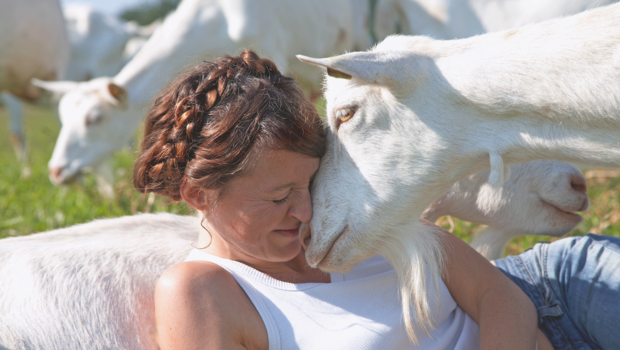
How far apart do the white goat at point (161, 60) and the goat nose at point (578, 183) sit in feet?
9.32

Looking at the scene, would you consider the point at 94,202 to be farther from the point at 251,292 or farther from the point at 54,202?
the point at 251,292

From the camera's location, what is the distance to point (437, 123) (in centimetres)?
162

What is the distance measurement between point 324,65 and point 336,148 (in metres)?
0.30

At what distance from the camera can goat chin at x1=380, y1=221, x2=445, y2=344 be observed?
153cm

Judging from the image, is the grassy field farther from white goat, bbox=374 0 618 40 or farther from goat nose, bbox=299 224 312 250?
white goat, bbox=374 0 618 40

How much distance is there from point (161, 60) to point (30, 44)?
77.5 inches

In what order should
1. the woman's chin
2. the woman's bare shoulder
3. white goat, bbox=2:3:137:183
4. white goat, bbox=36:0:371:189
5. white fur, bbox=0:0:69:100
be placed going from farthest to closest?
white goat, bbox=2:3:137:183 < white fur, bbox=0:0:69:100 < white goat, bbox=36:0:371:189 < the woman's chin < the woman's bare shoulder

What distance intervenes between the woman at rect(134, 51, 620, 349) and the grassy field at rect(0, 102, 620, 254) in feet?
3.08

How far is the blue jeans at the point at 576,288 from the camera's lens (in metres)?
1.71

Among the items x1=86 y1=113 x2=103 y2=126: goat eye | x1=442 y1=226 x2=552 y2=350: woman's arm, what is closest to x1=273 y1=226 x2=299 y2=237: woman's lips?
x1=442 y1=226 x2=552 y2=350: woman's arm

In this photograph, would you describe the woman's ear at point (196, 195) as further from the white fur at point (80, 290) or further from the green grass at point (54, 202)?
the green grass at point (54, 202)

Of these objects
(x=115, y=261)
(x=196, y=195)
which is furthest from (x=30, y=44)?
(x=196, y=195)

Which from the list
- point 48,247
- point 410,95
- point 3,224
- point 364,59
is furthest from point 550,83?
point 3,224

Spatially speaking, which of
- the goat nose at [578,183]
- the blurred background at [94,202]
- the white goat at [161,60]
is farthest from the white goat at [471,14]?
the goat nose at [578,183]
